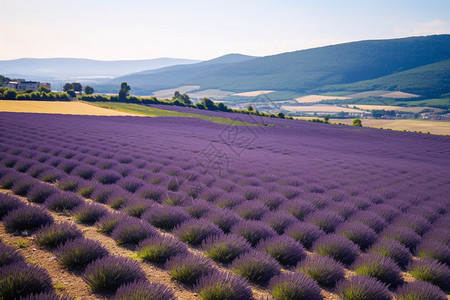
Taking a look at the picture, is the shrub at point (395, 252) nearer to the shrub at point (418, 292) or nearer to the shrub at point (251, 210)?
the shrub at point (418, 292)

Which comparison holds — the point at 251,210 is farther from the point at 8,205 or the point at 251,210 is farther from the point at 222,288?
the point at 8,205

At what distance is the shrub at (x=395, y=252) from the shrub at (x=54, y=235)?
3.90 metres

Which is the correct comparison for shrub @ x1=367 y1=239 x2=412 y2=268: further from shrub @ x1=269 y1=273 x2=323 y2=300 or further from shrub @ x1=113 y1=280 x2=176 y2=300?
shrub @ x1=113 y1=280 x2=176 y2=300

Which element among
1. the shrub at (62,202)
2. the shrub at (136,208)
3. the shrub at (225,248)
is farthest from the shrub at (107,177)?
the shrub at (225,248)

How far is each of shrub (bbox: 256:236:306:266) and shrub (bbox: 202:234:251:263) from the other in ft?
0.83

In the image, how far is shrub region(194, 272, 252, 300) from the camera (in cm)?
262

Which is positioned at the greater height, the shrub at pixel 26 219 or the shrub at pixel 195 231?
the shrub at pixel 26 219

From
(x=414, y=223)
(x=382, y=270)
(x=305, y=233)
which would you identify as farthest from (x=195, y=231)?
(x=414, y=223)

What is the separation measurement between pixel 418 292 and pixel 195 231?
8.53ft

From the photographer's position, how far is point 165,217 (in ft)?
14.8

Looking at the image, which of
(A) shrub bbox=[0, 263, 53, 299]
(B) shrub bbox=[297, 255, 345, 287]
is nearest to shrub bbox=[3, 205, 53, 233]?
(A) shrub bbox=[0, 263, 53, 299]

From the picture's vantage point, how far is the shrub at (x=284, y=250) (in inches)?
144

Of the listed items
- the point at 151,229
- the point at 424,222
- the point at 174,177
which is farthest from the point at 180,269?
the point at 424,222

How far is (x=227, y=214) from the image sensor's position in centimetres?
462
